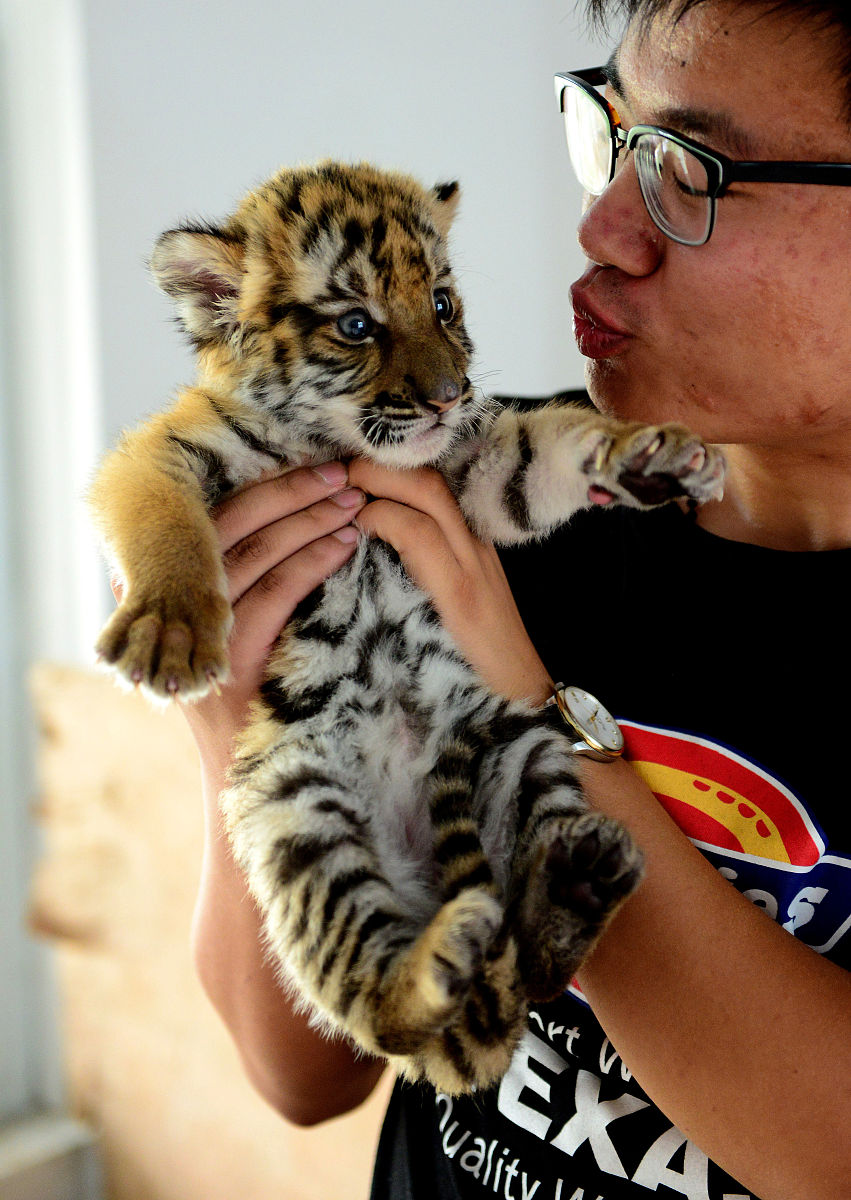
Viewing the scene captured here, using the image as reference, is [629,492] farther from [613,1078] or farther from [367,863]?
[613,1078]

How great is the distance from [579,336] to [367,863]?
2.49 feet

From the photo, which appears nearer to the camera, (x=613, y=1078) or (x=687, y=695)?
(x=613, y=1078)

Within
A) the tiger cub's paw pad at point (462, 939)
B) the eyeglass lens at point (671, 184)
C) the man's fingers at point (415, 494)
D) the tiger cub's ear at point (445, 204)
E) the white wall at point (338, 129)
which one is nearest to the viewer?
the tiger cub's paw pad at point (462, 939)

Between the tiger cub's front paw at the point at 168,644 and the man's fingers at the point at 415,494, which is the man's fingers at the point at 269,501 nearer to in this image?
the man's fingers at the point at 415,494

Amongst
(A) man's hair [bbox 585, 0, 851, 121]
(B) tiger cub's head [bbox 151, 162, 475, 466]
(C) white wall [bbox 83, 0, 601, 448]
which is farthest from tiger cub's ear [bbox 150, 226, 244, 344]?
(C) white wall [bbox 83, 0, 601, 448]

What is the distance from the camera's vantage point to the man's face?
1.24 m

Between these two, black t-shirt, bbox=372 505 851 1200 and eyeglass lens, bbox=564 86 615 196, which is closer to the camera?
black t-shirt, bbox=372 505 851 1200

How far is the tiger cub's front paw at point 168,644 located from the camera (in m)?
1.09

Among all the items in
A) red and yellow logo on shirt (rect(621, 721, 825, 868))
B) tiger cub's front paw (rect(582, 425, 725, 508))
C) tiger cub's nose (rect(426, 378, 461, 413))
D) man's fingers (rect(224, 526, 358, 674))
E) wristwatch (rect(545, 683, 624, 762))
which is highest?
tiger cub's nose (rect(426, 378, 461, 413))

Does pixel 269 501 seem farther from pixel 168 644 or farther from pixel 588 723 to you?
pixel 588 723

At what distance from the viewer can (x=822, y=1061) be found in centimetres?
113

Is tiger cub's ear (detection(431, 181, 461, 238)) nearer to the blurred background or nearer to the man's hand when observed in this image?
the man's hand

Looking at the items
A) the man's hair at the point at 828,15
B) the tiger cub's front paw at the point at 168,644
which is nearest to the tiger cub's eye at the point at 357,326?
the tiger cub's front paw at the point at 168,644

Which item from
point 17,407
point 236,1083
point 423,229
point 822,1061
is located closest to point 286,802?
point 822,1061
